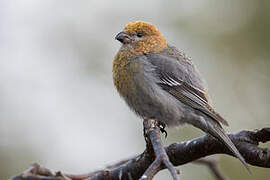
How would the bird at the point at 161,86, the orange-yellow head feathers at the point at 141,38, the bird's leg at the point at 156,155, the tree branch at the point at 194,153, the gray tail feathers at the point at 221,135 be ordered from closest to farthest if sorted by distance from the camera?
the bird's leg at the point at 156,155 → the tree branch at the point at 194,153 → the gray tail feathers at the point at 221,135 → the bird at the point at 161,86 → the orange-yellow head feathers at the point at 141,38

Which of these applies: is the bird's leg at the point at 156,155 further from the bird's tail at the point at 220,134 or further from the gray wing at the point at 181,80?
the gray wing at the point at 181,80

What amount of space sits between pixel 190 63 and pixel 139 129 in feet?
7.39

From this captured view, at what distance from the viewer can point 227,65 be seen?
21.6ft

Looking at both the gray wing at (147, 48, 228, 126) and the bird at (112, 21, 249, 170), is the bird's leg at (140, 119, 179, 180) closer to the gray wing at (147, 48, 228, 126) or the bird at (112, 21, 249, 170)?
the bird at (112, 21, 249, 170)

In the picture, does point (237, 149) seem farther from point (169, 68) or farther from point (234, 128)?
point (234, 128)

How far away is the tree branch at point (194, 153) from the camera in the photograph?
10.0ft

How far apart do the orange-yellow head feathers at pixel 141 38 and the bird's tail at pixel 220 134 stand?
1256mm

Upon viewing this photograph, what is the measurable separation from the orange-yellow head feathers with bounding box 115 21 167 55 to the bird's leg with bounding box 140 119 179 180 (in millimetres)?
2098

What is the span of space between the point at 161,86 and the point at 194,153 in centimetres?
145

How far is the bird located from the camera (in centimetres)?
462

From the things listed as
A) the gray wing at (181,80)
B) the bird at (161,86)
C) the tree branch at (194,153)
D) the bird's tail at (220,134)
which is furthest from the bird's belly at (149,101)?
the tree branch at (194,153)

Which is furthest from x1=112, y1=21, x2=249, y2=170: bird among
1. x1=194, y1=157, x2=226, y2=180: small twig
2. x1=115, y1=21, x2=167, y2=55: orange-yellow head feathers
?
x1=194, y1=157, x2=226, y2=180: small twig

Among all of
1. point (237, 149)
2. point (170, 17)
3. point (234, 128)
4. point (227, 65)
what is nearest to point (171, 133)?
point (234, 128)

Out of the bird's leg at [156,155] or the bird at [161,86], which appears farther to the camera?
the bird at [161,86]
